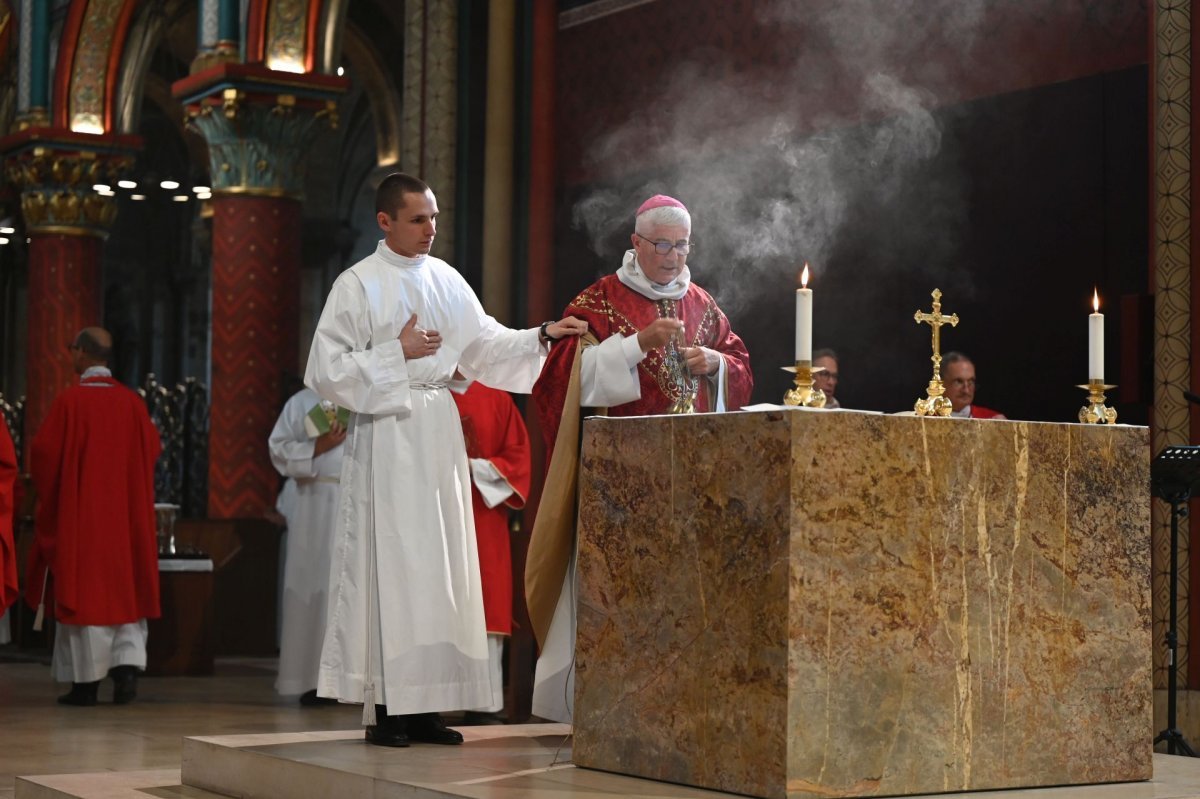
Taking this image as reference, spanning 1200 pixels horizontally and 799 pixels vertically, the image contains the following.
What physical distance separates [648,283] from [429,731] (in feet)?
4.44

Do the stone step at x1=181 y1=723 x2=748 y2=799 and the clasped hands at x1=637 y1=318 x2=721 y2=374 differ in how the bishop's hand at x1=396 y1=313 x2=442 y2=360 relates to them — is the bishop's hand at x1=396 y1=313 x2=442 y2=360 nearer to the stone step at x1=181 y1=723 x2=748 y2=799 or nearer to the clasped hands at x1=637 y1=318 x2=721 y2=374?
the clasped hands at x1=637 y1=318 x2=721 y2=374

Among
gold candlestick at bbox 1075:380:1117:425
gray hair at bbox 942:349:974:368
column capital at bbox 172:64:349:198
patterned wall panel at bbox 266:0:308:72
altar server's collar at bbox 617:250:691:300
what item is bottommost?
gold candlestick at bbox 1075:380:1117:425

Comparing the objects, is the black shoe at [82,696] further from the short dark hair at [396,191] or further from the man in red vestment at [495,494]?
the short dark hair at [396,191]

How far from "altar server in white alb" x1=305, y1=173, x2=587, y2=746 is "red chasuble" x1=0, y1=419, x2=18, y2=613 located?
2091 mm

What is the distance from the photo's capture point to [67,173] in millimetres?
14555

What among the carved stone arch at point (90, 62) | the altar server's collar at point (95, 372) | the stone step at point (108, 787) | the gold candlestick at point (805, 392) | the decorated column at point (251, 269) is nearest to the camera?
the gold candlestick at point (805, 392)

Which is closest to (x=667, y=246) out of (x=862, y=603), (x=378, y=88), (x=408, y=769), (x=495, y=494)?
(x=862, y=603)

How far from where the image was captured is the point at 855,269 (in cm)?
776

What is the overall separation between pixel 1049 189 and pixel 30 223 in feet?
34.4

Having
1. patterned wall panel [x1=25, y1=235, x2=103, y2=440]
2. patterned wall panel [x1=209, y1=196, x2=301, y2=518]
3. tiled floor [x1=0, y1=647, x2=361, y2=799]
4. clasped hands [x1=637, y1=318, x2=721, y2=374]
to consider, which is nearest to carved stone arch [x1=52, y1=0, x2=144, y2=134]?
patterned wall panel [x1=25, y1=235, x2=103, y2=440]

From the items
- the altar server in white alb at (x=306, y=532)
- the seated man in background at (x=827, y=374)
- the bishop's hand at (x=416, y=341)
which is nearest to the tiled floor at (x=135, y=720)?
the altar server in white alb at (x=306, y=532)

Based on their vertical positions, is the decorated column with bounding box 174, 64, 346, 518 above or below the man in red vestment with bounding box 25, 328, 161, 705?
above

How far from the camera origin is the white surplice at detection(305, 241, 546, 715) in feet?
15.3

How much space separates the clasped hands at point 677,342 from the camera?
14.4 ft
